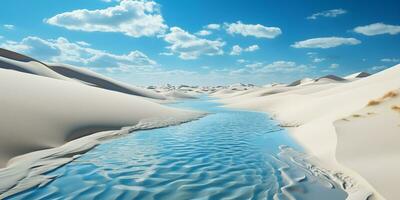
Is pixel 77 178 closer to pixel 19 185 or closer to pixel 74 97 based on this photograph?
pixel 19 185

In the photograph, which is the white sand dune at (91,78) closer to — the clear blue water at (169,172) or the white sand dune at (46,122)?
the white sand dune at (46,122)

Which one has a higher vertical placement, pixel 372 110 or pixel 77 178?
pixel 372 110

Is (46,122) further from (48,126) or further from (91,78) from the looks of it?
(91,78)

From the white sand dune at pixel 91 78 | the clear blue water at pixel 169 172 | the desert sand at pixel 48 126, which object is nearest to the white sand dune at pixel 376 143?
the clear blue water at pixel 169 172

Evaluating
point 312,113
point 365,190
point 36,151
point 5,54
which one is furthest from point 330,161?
point 5,54

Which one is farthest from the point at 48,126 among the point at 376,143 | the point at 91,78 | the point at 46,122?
the point at 91,78

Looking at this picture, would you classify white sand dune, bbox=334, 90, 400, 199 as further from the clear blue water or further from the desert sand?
the desert sand

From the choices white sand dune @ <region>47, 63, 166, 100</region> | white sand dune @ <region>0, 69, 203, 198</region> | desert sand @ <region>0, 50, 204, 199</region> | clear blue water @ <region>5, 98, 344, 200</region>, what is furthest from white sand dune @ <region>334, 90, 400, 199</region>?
white sand dune @ <region>47, 63, 166, 100</region>

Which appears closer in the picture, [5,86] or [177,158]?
[177,158]

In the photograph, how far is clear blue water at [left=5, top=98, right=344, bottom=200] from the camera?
9.63m

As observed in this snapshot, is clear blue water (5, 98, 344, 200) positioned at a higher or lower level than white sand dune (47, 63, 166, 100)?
lower

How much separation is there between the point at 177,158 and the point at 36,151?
627 centimetres

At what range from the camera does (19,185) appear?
389 inches

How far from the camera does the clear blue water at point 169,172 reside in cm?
963
